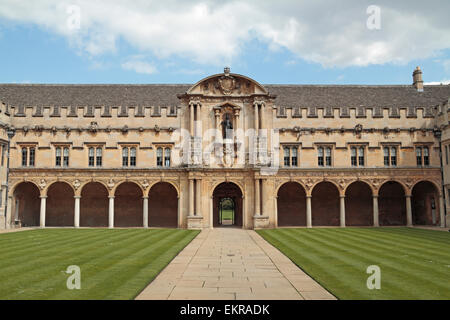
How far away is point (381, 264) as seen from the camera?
51.4 ft

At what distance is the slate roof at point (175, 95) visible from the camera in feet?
144

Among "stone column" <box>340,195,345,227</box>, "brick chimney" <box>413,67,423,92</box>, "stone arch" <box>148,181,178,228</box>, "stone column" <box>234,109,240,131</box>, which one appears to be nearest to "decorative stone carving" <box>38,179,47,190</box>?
"stone arch" <box>148,181,178,228</box>

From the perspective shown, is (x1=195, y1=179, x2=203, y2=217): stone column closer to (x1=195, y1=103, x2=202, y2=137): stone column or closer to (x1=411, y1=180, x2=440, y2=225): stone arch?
(x1=195, y1=103, x2=202, y2=137): stone column

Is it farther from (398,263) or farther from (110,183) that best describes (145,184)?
(398,263)

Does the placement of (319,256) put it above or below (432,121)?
below

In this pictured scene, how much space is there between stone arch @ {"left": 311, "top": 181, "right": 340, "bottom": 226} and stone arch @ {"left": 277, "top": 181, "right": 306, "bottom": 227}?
120cm

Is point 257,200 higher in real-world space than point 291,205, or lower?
higher

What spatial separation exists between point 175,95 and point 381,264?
34.2m

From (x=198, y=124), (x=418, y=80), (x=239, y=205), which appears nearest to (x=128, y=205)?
(x=198, y=124)

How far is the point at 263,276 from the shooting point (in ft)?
45.5

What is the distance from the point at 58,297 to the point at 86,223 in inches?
1262

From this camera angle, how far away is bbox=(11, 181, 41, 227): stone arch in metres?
38.4
